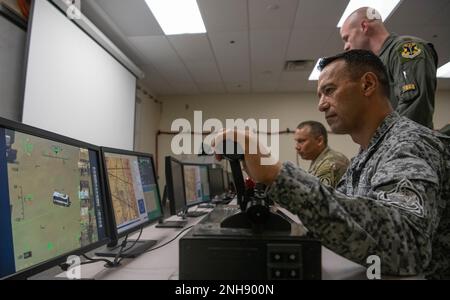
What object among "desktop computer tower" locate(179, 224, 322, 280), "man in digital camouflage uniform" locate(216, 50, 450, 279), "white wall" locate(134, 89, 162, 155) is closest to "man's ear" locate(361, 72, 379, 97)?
"man in digital camouflage uniform" locate(216, 50, 450, 279)

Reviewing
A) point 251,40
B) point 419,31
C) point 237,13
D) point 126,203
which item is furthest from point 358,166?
point 419,31

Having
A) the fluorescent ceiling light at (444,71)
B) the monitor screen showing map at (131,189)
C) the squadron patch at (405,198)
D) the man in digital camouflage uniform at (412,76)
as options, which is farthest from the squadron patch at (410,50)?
the fluorescent ceiling light at (444,71)

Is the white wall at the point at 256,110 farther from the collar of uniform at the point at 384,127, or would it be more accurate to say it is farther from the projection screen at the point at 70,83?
the collar of uniform at the point at 384,127

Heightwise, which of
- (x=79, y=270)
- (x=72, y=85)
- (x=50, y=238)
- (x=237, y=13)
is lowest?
(x=79, y=270)

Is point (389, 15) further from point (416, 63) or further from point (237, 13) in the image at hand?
point (416, 63)

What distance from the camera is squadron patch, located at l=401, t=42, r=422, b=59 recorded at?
1249 mm

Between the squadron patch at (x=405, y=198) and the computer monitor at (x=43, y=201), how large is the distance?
0.65 metres

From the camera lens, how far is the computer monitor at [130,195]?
806mm

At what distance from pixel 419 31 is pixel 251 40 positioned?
197 centimetres

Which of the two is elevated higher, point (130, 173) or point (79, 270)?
point (130, 173)

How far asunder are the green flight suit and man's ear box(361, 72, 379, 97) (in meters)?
0.56

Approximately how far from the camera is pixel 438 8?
2.74 m

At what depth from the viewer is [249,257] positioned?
0.49 m

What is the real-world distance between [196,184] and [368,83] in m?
1.36
